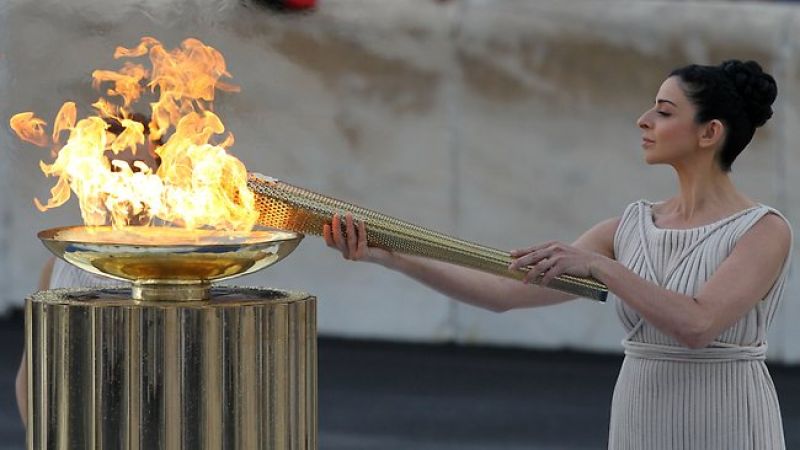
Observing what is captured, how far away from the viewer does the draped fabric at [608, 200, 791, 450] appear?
3232 mm

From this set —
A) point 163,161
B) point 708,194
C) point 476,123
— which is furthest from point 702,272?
point 476,123

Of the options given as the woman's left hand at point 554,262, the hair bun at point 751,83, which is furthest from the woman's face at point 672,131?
Result: the woman's left hand at point 554,262

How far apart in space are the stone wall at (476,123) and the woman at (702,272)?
15.0 feet

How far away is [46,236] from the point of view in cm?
280

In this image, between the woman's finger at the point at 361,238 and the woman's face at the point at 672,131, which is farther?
the woman's face at the point at 672,131

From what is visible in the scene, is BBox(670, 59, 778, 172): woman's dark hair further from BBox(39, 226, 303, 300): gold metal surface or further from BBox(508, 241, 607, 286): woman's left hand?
BBox(39, 226, 303, 300): gold metal surface

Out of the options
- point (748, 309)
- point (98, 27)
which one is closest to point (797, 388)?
point (98, 27)

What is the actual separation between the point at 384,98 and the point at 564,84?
93 centimetres

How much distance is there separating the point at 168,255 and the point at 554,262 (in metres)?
0.80

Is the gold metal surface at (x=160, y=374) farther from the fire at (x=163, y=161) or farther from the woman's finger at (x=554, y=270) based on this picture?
the woman's finger at (x=554, y=270)

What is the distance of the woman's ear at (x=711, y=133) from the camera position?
330 centimetres

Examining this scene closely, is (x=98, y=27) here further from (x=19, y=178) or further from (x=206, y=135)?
(x=206, y=135)

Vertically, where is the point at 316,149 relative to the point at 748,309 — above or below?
above

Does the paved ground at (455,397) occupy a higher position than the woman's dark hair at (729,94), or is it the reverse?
the woman's dark hair at (729,94)
